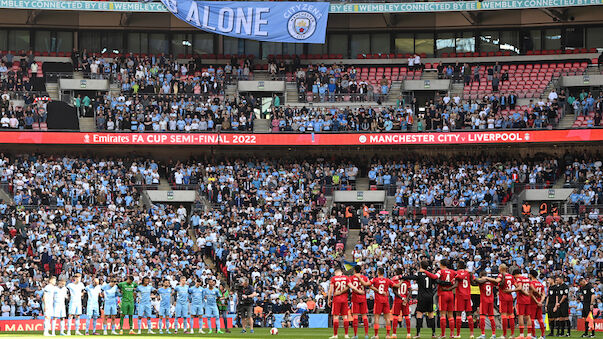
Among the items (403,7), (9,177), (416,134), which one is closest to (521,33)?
(403,7)

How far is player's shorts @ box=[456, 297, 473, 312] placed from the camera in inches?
938

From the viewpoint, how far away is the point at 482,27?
57250 millimetres

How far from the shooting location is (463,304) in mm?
→ 23875

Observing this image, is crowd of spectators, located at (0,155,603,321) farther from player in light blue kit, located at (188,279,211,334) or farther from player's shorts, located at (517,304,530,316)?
player's shorts, located at (517,304,530,316)

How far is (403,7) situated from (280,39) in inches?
285

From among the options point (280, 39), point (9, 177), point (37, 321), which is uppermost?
point (280, 39)

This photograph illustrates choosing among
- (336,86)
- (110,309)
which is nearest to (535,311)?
(110,309)

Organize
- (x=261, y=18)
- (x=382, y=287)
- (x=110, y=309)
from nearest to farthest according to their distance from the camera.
A: (x=382, y=287) → (x=110, y=309) → (x=261, y=18)

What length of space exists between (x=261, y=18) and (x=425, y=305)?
3066cm

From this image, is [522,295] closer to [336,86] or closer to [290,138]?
[290,138]

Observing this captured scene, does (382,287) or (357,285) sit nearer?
(357,285)

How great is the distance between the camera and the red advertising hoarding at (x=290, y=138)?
49219mm

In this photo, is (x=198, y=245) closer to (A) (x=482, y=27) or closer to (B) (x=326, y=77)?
(B) (x=326, y=77)

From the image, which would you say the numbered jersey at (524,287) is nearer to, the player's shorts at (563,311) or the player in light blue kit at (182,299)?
the player's shorts at (563,311)
